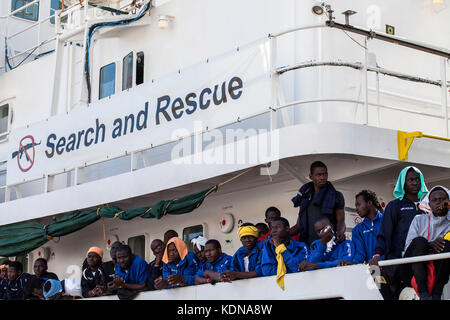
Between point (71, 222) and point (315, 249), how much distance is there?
13.4 ft

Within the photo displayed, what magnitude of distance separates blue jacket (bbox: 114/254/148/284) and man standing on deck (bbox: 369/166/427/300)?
3.06 m

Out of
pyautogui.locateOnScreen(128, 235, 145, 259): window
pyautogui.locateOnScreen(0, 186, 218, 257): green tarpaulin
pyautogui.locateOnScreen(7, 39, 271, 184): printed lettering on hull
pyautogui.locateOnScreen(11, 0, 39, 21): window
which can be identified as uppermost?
pyautogui.locateOnScreen(11, 0, 39, 21): window

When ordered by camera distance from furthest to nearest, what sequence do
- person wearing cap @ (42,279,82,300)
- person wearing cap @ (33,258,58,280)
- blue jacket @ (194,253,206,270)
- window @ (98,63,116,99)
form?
window @ (98,63,116,99) < person wearing cap @ (33,258,58,280) < person wearing cap @ (42,279,82,300) < blue jacket @ (194,253,206,270)

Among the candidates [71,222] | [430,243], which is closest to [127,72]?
[71,222]

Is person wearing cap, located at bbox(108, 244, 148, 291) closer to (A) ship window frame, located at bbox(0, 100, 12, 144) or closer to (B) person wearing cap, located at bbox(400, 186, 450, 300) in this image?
(B) person wearing cap, located at bbox(400, 186, 450, 300)

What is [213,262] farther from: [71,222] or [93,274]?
[71,222]

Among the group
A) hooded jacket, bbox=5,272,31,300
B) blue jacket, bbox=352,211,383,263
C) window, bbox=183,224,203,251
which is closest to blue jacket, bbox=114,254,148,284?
window, bbox=183,224,203,251

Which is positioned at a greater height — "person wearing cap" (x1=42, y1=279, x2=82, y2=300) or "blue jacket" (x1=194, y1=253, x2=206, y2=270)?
"blue jacket" (x1=194, y1=253, x2=206, y2=270)

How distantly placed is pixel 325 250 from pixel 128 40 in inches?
214

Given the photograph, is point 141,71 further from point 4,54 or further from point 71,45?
point 4,54

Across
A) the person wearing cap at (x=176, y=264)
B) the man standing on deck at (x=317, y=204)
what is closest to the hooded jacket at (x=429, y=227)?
the man standing on deck at (x=317, y=204)

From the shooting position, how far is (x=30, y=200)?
10.8 metres

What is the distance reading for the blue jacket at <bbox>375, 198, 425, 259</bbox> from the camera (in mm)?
6391

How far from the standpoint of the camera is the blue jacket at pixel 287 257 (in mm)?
7008
